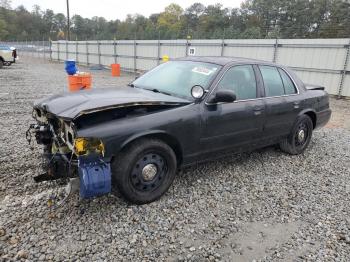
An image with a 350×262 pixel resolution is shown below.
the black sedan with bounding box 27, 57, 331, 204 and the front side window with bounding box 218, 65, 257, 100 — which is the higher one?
the front side window with bounding box 218, 65, 257, 100

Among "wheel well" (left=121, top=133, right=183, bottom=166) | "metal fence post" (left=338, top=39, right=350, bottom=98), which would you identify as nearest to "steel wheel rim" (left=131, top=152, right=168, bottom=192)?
"wheel well" (left=121, top=133, right=183, bottom=166)

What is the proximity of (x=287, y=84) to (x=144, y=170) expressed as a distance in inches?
118

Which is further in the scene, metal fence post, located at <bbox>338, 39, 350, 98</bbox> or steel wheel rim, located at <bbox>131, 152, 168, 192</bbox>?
metal fence post, located at <bbox>338, 39, 350, 98</bbox>

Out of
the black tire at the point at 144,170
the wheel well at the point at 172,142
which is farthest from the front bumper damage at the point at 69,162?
the wheel well at the point at 172,142

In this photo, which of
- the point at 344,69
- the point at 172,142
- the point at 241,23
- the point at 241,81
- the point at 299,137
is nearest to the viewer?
the point at 172,142

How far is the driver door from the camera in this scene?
12.7ft

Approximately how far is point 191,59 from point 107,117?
1.89 metres

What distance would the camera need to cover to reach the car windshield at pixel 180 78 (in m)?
4.00

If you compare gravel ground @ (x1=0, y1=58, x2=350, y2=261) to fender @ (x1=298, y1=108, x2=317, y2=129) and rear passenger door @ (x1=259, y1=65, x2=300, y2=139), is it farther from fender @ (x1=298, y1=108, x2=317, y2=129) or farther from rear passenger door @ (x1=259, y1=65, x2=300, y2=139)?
fender @ (x1=298, y1=108, x2=317, y2=129)

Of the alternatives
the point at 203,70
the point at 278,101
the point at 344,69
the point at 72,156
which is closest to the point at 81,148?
the point at 72,156

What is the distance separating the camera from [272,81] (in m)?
4.83

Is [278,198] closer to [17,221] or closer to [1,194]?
[17,221]

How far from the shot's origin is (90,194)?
9.65 ft

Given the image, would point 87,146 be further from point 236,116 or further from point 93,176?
point 236,116
